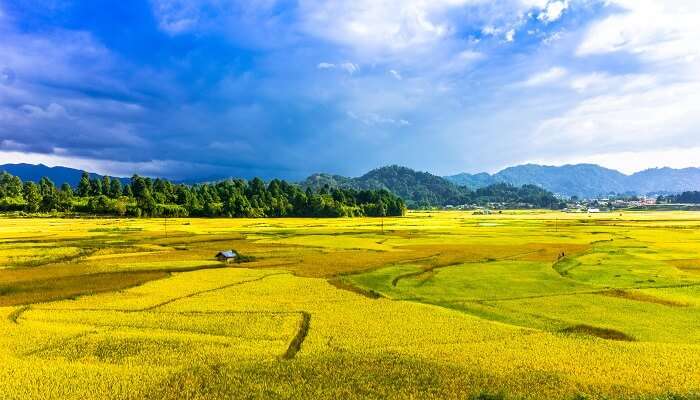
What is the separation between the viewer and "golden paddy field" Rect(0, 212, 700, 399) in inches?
658

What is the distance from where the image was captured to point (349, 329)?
22.9 metres

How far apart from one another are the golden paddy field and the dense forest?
99.2 meters

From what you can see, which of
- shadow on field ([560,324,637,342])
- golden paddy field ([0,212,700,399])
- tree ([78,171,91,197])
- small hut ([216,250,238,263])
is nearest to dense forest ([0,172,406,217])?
tree ([78,171,91,197])

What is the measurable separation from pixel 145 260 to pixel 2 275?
12163 millimetres

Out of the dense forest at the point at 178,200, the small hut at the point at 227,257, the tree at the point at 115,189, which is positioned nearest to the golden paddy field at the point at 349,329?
the small hut at the point at 227,257

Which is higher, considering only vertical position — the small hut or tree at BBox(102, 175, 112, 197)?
tree at BBox(102, 175, 112, 197)

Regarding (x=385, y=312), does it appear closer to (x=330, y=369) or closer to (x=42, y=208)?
(x=330, y=369)

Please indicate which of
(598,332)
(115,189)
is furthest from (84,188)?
(598,332)

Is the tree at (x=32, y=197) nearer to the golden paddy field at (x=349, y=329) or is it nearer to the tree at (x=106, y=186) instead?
the tree at (x=106, y=186)

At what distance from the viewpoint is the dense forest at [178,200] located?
135875mm

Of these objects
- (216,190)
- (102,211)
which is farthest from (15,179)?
(216,190)

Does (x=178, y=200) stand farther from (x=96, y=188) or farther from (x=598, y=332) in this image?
(x=598, y=332)

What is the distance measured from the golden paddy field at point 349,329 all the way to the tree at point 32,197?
101846mm

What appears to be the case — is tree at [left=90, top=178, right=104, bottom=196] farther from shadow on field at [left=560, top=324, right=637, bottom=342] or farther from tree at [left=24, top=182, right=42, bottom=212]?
shadow on field at [left=560, top=324, right=637, bottom=342]
